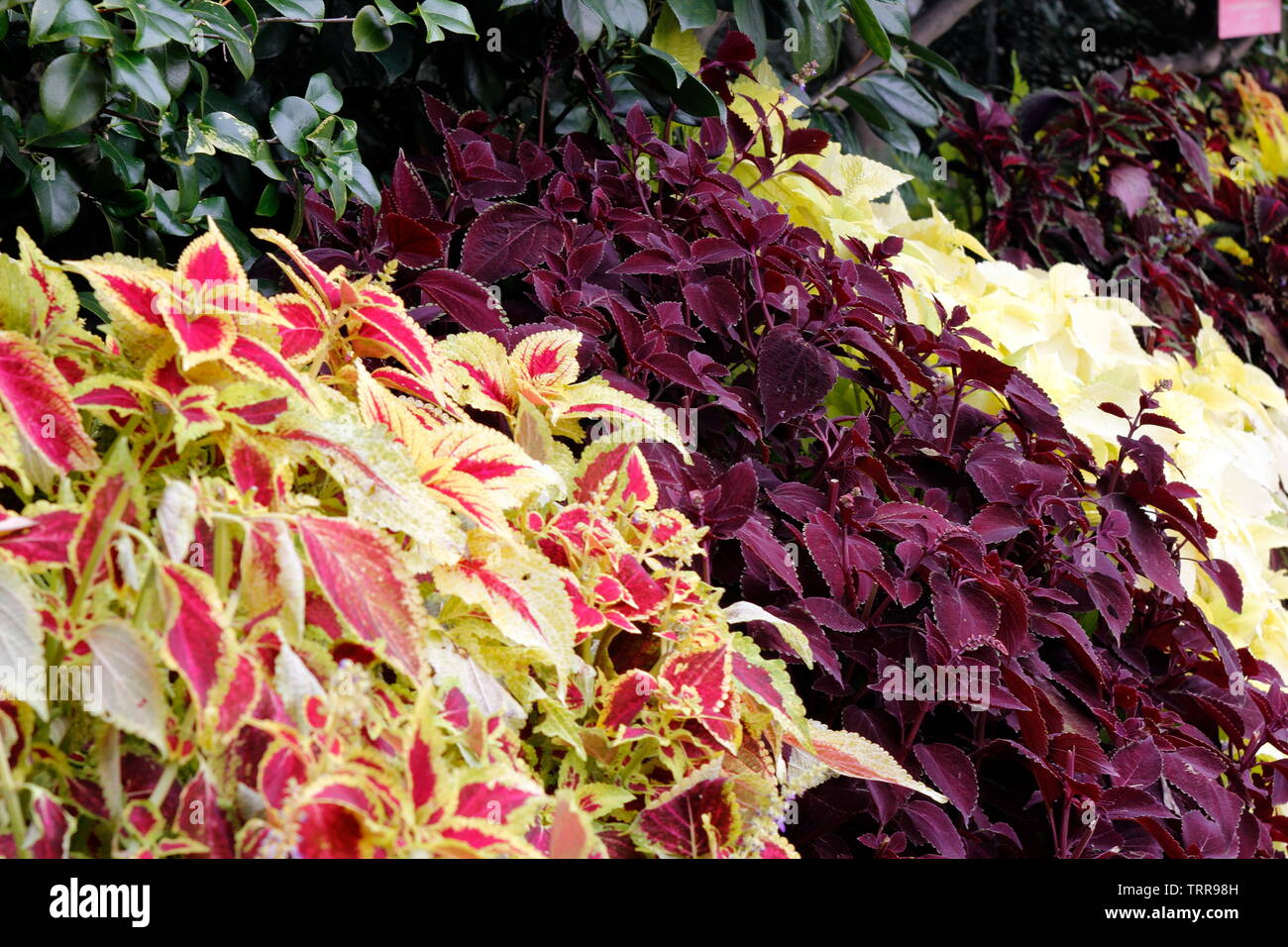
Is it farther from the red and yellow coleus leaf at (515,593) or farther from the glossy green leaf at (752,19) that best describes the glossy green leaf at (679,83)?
the red and yellow coleus leaf at (515,593)

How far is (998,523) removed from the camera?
3.68 feet

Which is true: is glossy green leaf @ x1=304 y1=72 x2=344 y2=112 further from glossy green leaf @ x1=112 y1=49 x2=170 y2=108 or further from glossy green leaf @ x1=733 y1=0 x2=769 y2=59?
glossy green leaf @ x1=733 y1=0 x2=769 y2=59

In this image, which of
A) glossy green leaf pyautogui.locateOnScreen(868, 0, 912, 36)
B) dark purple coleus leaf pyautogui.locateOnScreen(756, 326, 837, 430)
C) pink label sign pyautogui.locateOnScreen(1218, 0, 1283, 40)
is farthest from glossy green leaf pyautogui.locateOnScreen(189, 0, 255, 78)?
pink label sign pyautogui.locateOnScreen(1218, 0, 1283, 40)

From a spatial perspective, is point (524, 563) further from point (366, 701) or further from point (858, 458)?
point (858, 458)

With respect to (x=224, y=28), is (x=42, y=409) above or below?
below

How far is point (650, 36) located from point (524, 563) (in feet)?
3.75

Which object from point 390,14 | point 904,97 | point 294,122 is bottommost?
point 294,122

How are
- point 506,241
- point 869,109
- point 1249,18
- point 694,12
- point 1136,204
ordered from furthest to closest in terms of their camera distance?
point 1249,18 < point 1136,204 < point 869,109 < point 694,12 < point 506,241

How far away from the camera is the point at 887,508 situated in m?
1.04

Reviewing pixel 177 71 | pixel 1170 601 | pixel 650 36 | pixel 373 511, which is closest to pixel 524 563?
pixel 373 511

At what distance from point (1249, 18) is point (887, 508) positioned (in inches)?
86.5

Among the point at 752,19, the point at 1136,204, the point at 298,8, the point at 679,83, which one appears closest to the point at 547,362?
the point at 298,8

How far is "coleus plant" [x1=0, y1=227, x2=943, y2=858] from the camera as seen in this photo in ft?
1.78

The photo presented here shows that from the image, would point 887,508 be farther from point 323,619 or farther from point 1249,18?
point 1249,18
